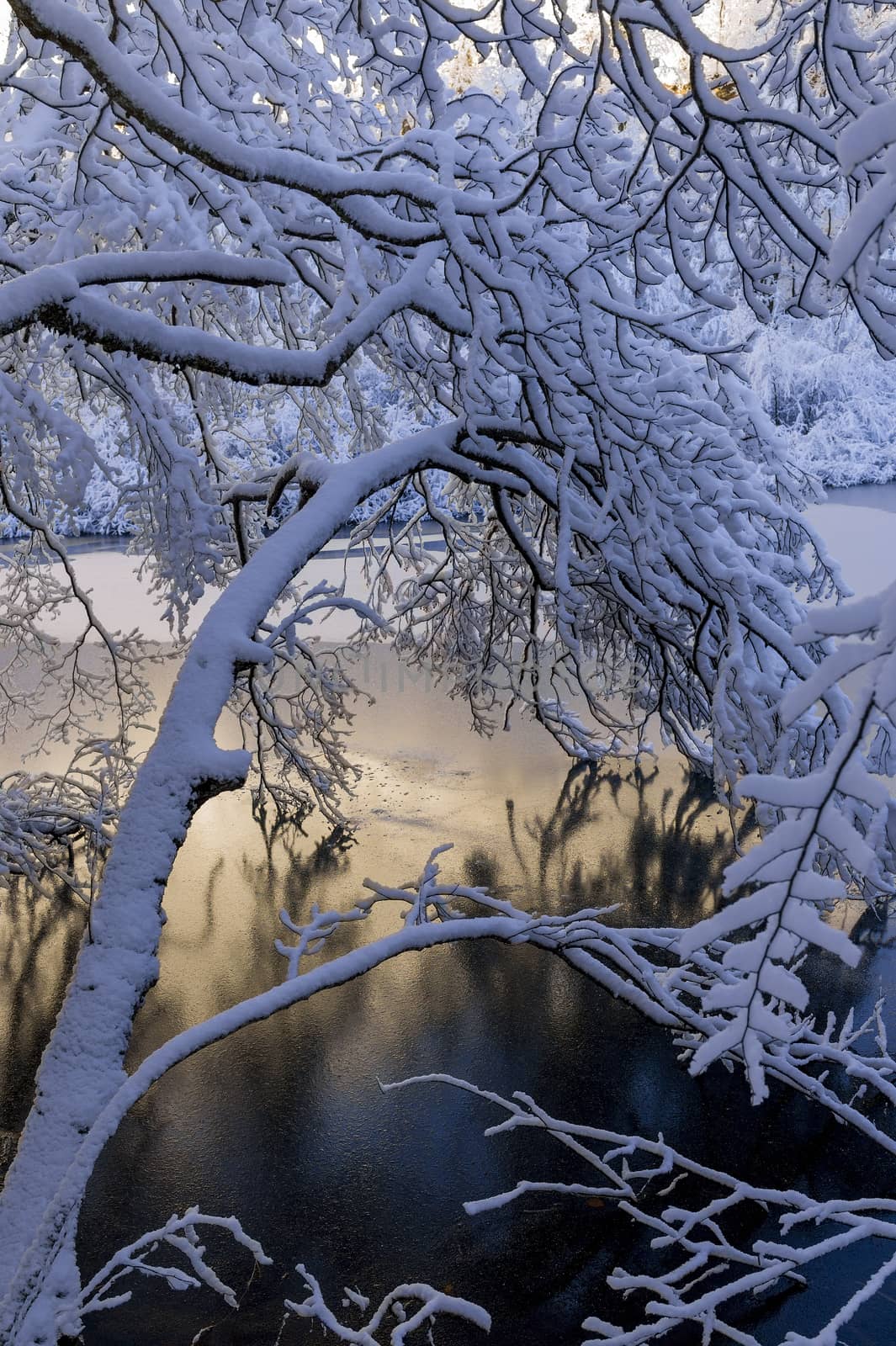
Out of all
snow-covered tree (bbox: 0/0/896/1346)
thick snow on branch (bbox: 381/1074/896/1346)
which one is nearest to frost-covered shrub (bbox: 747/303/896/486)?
snow-covered tree (bbox: 0/0/896/1346)

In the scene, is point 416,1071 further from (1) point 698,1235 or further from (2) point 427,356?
(2) point 427,356

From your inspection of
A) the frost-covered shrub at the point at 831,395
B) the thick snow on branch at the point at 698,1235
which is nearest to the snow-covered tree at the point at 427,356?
the thick snow on branch at the point at 698,1235

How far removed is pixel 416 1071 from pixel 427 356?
14.4ft

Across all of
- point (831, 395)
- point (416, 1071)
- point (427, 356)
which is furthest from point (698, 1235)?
point (831, 395)

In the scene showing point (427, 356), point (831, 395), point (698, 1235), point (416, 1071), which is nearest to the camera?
point (698, 1235)

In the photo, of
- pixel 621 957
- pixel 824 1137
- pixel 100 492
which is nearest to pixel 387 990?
pixel 824 1137

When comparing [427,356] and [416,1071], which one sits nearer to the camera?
[427,356]

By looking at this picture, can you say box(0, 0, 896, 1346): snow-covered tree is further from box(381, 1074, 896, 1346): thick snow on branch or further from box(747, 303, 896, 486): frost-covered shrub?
box(747, 303, 896, 486): frost-covered shrub

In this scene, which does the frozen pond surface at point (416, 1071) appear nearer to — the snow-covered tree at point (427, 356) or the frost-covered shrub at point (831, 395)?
the snow-covered tree at point (427, 356)

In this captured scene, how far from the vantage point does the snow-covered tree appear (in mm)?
3869

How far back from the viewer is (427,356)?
23.4 ft

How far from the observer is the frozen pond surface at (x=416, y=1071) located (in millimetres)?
5922

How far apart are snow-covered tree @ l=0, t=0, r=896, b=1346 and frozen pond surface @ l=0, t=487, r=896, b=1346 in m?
0.68

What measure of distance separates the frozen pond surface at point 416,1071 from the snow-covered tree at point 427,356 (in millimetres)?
680
